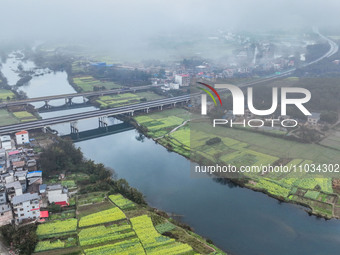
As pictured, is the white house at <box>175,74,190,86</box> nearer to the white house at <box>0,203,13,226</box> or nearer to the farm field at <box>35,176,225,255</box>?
the farm field at <box>35,176,225,255</box>

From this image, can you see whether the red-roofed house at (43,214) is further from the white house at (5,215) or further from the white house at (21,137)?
the white house at (21,137)

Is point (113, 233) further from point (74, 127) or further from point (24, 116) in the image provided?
point (24, 116)

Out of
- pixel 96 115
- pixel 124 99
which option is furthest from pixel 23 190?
pixel 124 99

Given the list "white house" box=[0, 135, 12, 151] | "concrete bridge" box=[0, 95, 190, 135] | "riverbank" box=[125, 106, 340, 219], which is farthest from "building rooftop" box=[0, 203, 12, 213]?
"concrete bridge" box=[0, 95, 190, 135]

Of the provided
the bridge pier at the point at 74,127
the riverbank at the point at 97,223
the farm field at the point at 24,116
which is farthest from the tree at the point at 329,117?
the farm field at the point at 24,116

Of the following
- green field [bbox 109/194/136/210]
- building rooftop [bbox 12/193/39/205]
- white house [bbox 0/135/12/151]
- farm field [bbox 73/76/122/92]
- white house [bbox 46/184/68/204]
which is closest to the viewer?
building rooftop [bbox 12/193/39/205]

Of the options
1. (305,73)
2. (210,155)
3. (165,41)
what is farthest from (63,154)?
(165,41)
